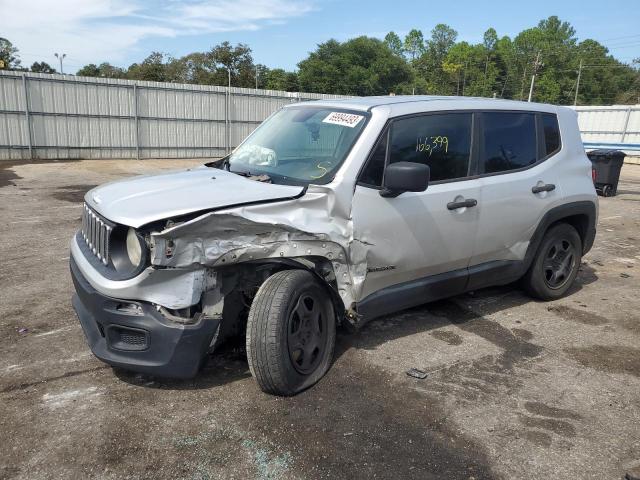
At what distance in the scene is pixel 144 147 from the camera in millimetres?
21516

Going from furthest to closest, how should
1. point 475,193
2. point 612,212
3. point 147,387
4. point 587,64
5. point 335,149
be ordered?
point 587,64
point 612,212
point 475,193
point 335,149
point 147,387

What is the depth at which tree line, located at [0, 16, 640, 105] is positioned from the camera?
65.0m

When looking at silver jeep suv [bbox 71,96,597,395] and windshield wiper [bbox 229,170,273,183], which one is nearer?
silver jeep suv [bbox 71,96,597,395]

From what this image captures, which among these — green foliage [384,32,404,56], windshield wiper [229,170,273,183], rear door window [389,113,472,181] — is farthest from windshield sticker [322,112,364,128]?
green foliage [384,32,404,56]

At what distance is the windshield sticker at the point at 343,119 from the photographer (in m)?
3.75

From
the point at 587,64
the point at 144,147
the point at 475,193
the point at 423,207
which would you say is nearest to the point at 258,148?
the point at 423,207

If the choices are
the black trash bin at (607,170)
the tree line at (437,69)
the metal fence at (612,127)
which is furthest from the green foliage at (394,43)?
the black trash bin at (607,170)

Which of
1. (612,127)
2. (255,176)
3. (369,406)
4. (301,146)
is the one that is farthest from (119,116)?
(612,127)

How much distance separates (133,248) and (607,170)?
1374 cm

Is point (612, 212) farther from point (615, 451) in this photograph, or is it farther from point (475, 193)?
point (615, 451)

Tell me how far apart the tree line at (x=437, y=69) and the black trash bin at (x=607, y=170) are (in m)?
52.6

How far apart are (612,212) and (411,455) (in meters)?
10.4

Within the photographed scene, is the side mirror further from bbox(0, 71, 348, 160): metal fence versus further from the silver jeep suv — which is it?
bbox(0, 71, 348, 160): metal fence

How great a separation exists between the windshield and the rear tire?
7.95 feet
